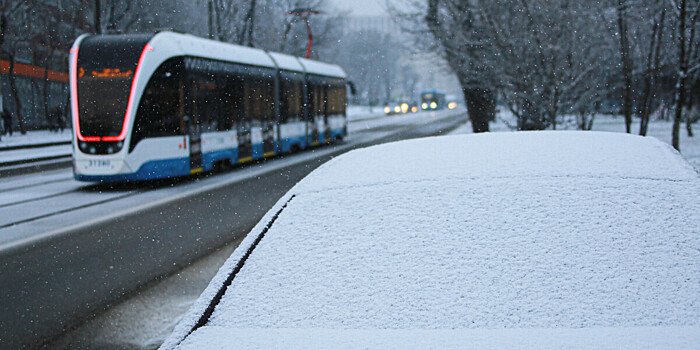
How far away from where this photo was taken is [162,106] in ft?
46.9

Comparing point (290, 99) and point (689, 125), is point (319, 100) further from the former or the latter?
point (689, 125)

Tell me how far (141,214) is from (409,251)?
8.64 m

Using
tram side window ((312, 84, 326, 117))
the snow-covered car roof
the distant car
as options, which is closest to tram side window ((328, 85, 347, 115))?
tram side window ((312, 84, 326, 117))

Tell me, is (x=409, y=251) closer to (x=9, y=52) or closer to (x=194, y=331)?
(x=194, y=331)

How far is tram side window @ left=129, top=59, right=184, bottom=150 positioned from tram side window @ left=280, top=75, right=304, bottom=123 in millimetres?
Result: 6592

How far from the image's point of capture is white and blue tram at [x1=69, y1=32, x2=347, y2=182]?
13773mm

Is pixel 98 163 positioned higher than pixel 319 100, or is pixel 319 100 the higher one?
pixel 319 100

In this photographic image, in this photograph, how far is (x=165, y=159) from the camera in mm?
14391

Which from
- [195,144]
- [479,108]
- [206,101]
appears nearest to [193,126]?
[195,144]

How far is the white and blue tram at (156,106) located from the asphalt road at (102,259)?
2.52 meters

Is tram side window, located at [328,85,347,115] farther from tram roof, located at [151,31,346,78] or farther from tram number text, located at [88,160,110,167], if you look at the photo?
tram number text, located at [88,160,110,167]

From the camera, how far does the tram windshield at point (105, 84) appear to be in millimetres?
13781

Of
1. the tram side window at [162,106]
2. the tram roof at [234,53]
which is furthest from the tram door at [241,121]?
the tram side window at [162,106]

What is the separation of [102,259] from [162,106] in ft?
24.1
